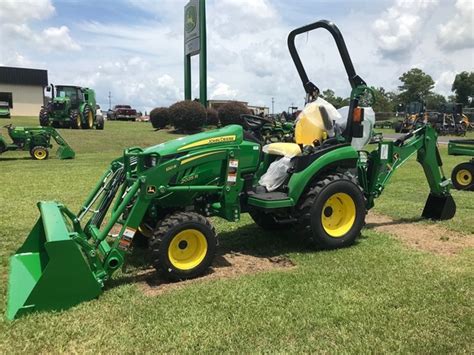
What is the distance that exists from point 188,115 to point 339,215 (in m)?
24.1

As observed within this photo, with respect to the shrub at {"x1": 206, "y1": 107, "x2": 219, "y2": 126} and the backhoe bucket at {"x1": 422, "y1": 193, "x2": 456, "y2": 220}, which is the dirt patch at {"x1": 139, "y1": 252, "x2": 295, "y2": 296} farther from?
the shrub at {"x1": 206, "y1": 107, "x2": 219, "y2": 126}

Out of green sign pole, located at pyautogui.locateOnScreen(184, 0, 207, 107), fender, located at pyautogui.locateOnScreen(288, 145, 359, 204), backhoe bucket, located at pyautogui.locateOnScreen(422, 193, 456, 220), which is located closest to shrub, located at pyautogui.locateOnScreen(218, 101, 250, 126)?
green sign pole, located at pyautogui.locateOnScreen(184, 0, 207, 107)

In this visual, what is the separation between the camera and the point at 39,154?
A: 17172mm

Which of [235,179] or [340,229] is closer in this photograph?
[235,179]

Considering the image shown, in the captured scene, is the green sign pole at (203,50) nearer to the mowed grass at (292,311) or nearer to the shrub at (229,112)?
the shrub at (229,112)

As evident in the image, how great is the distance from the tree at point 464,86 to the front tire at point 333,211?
71.5 m

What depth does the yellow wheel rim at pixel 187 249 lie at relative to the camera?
14.4 ft

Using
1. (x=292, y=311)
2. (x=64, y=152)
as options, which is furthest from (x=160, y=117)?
(x=292, y=311)

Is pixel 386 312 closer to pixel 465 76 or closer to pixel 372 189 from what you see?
pixel 372 189

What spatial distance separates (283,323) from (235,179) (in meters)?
1.75

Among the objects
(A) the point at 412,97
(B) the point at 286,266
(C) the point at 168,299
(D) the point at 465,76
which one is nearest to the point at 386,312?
(B) the point at 286,266

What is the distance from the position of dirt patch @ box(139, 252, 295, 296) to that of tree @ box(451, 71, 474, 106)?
72370 millimetres

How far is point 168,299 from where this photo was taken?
13.1 ft

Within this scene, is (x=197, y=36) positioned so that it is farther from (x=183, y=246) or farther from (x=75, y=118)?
(x=183, y=246)
